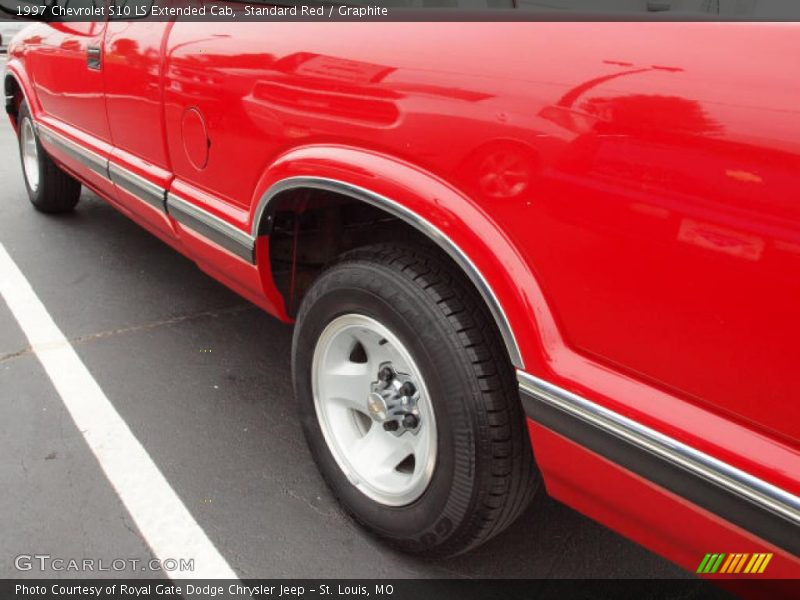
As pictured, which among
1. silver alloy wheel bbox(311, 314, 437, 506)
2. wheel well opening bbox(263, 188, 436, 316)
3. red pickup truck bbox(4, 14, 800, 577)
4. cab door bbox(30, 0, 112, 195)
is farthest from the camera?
cab door bbox(30, 0, 112, 195)

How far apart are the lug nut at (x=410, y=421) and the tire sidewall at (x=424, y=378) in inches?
5.8

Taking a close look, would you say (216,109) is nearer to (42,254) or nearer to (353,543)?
(353,543)

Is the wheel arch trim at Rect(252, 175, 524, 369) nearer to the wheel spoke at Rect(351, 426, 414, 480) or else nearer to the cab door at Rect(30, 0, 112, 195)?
the wheel spoke at Rect(351, 426, 414, 480)

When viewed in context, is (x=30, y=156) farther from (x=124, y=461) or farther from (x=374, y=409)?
(x=374, y=409)

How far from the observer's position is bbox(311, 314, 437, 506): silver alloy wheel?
6.02ft

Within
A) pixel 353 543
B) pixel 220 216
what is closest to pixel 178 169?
pixel 220 216

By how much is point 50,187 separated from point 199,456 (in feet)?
9.96

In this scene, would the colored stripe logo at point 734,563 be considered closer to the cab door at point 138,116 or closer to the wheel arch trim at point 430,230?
the wheel arch trim at point 430,230

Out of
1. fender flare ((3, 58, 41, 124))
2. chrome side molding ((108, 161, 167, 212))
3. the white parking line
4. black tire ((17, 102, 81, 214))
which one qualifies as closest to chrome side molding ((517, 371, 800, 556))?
the white parking line

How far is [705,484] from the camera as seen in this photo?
1.23m

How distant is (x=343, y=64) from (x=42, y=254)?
10.4 feet

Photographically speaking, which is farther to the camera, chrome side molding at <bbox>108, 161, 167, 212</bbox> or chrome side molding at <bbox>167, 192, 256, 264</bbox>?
chrome side molding at <bbox>108, 161, 167, 212</bbox>

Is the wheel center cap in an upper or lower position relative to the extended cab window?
lower

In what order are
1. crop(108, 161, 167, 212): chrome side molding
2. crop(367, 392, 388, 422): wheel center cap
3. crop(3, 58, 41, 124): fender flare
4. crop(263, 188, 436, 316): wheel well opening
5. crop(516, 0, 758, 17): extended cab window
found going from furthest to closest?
crop(3, 58, 41, 124): fender flare → crop(108, 161, 167, 212): chrome side molding → crop(263, 188, 436, 316): wheel well opening → crop(367, 392, 388, 422): wheel center cap → crop(516, 0, 758, 17): extended cab window
